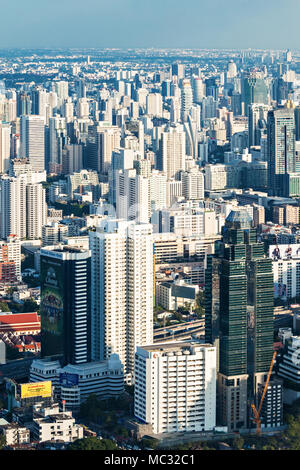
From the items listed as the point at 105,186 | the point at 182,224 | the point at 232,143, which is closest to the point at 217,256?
the point at 182,224

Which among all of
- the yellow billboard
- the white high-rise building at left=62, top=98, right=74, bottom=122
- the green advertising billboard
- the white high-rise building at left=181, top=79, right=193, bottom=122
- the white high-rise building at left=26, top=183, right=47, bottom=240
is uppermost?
the white high-rise building at left=181, top=79, right=193, bottom=122

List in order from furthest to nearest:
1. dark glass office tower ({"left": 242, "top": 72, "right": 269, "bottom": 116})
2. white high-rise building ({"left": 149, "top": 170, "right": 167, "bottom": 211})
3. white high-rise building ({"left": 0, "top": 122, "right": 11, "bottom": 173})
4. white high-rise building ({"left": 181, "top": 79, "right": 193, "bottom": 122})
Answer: white high-rise building ({"left": 181, "top": 79, "right": 193, "bottom": 122}) → dark glass office tower ({"left": 242, "top": 72, "right": 269, "bottom": 116}) → white high-rise building ({"left": 0, "top": 122, "right": 11, "bottom": 173}) → white high-rise building ({"left": 149, "top": 170, "right": 167, "bottom": 211})

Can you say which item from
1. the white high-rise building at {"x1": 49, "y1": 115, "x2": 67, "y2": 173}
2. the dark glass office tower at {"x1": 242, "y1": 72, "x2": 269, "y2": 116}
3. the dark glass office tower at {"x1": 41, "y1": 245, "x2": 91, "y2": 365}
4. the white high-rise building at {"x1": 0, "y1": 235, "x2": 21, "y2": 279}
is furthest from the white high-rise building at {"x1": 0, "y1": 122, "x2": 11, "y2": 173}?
the dark glass office tower at {"x1": 41, "y1": 245, "x2": 91, "y2": 365}

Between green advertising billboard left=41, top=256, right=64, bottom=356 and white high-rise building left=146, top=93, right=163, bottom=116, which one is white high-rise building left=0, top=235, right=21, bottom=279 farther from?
white high-rise building left=146, top=93, right=163, bottom=116

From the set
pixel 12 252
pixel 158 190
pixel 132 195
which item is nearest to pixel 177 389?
pixel 12 252

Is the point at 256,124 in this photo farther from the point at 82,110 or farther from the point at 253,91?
the point at 82,110

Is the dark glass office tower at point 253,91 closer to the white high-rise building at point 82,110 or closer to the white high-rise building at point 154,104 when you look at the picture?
the white high-rise building at point 154,104
